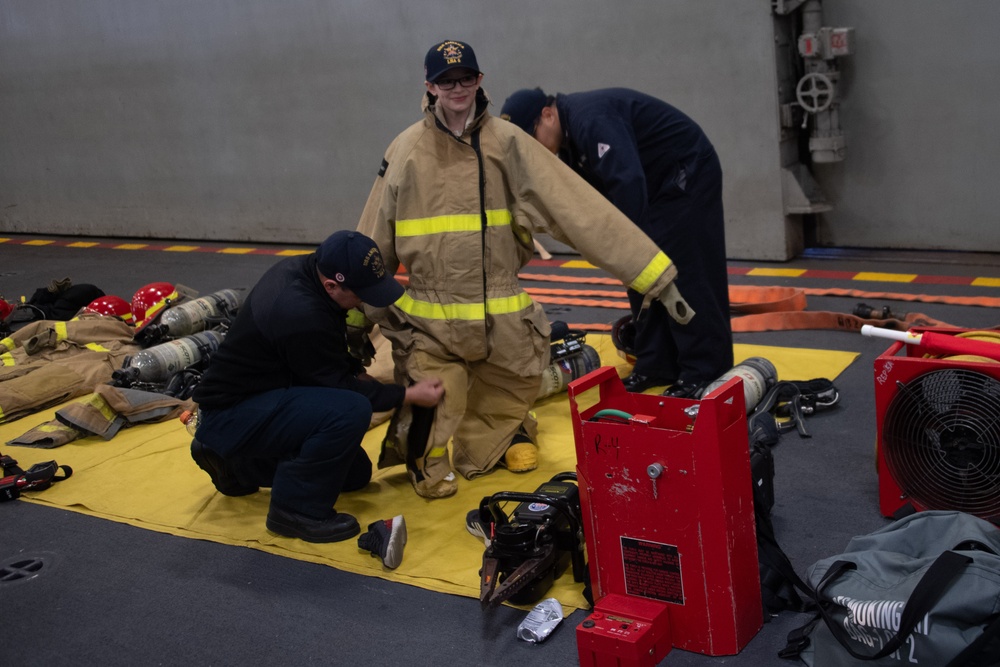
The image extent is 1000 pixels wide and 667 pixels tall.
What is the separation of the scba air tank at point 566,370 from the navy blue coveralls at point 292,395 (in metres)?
Result: 1.40

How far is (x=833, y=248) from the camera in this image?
802cm

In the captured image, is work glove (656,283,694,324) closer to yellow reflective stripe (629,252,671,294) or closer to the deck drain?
yellow reflective stripe (629,252,671,294)

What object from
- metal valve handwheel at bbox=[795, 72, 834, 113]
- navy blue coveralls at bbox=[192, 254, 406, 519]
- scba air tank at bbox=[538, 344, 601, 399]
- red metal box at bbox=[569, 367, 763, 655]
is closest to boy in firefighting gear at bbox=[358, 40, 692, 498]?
navy blue coveralls at bbox=[192, 254, 406, 519]

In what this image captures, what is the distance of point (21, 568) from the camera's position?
4266mm

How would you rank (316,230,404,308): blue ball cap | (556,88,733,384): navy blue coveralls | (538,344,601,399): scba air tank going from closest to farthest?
(316,230,404,308): blue ball cap → (556,88,733,384): navy blue coveralls → (538,344,601,399): scba air tank

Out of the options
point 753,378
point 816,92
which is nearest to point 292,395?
point 753,378

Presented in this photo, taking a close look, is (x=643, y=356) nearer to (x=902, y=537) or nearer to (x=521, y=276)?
(x=902, y=537)

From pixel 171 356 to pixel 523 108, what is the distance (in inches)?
105

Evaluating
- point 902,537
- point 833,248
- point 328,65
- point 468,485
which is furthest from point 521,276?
point 902,537

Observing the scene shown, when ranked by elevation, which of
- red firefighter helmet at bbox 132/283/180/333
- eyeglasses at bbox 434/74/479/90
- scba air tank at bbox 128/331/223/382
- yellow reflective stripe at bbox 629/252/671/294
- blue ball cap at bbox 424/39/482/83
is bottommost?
scba air tank at bbox 128/331/223/382

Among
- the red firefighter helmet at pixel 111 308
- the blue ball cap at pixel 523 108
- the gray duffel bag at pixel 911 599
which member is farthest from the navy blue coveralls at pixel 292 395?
the red firefighter helmet at pixel 111 308

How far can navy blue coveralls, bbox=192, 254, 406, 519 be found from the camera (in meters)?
4.00

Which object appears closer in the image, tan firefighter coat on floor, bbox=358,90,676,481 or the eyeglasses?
the eyeglasses

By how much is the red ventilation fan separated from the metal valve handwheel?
3.97 m
